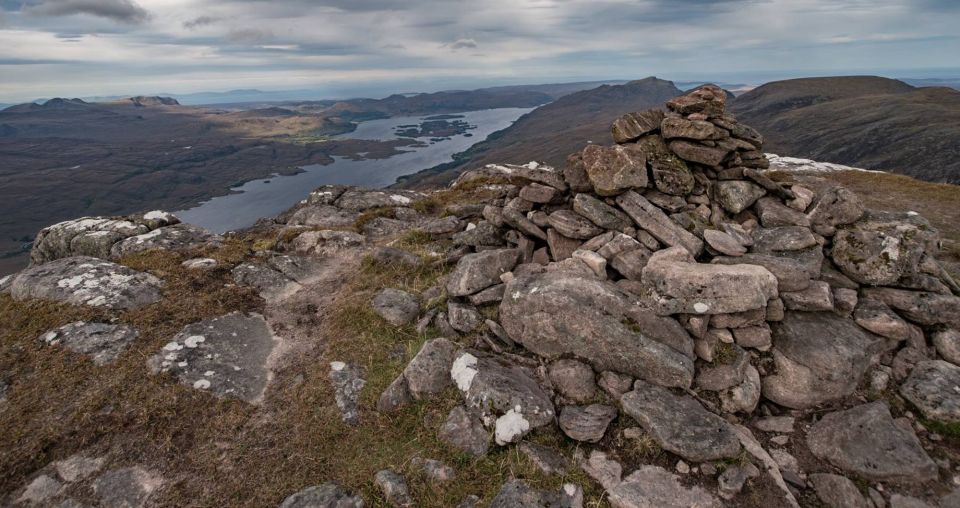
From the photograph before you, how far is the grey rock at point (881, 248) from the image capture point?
13.3 metres

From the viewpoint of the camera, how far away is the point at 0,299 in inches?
656

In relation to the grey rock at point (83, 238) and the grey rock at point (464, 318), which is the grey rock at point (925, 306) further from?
the grey rock at point (83, 238)

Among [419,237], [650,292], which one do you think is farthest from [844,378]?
[419,237]

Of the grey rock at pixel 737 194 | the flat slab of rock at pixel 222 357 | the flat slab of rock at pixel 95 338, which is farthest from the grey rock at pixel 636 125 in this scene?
the flat slab of rock at pixel 95 338

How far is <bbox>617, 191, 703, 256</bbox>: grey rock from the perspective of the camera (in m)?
14.4

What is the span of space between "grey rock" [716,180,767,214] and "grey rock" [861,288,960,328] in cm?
490

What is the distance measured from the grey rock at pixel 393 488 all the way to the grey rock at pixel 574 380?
459cm

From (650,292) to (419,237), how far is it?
13241 mm

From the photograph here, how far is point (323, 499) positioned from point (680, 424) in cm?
821

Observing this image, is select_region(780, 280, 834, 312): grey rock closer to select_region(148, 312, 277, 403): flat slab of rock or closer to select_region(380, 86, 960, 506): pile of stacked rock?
select_region(380, 86, 960, 506): pile of stacked rock

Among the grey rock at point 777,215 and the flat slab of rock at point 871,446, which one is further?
the grey rock at point 777,215

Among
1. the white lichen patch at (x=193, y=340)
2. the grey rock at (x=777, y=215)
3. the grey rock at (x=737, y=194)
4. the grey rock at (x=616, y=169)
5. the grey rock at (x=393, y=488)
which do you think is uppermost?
the grey rock at (x=616, y=169)

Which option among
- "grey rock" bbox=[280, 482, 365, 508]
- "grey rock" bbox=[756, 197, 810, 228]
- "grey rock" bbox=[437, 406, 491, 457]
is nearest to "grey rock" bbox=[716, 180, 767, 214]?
"grey rock" bbox=[756, 197, 810, 228]

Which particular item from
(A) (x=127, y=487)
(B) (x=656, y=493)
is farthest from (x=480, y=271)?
(A) (x=127, y=487)
